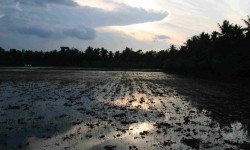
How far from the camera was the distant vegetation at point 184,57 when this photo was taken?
6028 cm

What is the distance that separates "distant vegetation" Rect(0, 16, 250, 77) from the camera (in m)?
60.3

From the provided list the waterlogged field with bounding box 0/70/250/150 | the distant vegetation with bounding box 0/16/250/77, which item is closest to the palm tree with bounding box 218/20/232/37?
the distant vegetation with bounding box 0/16/250/77

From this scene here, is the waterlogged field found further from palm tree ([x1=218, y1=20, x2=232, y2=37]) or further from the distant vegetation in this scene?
palm tree ([x1=218, y1=20, x2=232, y2=37])

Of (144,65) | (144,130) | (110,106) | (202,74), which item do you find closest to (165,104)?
(110,106)

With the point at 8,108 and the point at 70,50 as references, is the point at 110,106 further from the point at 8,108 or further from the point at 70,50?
the point at 70,50

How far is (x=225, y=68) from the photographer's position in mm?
62625

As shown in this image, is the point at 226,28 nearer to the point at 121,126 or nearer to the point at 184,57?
the point at 184,57

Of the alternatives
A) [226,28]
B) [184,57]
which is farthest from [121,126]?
[184,57]

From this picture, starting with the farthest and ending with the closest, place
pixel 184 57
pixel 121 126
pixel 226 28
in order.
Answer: pixel 184 57, pixel 226 28, pixel 121 126

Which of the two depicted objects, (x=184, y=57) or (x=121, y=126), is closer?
(x=121, y=126)

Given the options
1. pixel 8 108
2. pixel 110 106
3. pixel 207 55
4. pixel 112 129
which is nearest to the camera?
pixel 112 129

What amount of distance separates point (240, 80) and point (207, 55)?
28529 millimetres

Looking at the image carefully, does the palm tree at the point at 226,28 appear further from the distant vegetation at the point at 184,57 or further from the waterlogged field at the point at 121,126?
the waterlogged field at the point at 121,126

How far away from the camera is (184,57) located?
11700cm
